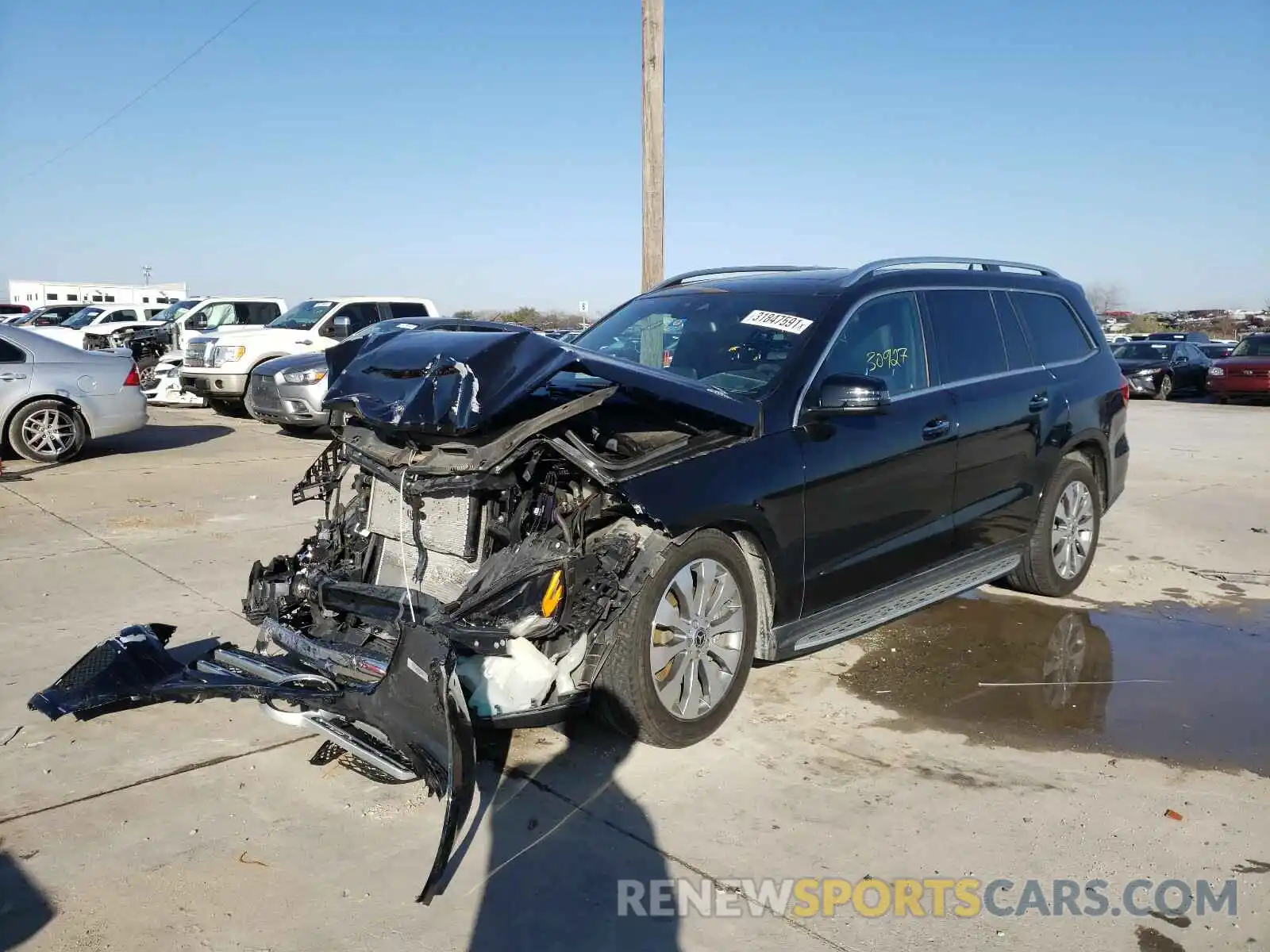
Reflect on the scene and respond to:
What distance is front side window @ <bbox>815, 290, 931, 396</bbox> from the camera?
480 centimetres

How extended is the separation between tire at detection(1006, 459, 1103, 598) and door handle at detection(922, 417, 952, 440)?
4.14 feet

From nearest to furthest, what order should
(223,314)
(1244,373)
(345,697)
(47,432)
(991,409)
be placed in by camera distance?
(345,697), (991,409), (47,432), (223,314), (1244,373)

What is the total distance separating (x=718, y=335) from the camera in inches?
199

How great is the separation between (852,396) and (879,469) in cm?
57

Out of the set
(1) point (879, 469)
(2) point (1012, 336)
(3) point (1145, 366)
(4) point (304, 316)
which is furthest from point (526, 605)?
(3) point (1145, 366)

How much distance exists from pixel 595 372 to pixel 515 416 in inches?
19.1

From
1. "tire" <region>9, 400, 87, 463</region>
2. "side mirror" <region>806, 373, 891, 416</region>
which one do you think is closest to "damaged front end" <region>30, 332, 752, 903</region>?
"side mirror" <region>806, 373, 891, 416</region>

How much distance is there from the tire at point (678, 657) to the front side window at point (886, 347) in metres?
1.11

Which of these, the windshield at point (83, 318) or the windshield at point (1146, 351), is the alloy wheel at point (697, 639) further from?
the windshield at point (83, 318)

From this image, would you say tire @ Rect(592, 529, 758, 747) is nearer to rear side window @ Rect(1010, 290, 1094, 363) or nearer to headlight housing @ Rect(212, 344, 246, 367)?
rear side window @ Rect(1010, 290, 1094, 363)

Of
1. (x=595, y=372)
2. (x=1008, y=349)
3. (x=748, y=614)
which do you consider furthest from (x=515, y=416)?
(x=1008, y=349)

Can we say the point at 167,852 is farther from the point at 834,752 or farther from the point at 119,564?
the point at 119,564

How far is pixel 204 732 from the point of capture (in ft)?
14.0

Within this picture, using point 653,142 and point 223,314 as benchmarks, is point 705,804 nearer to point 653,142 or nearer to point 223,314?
point 653,142
